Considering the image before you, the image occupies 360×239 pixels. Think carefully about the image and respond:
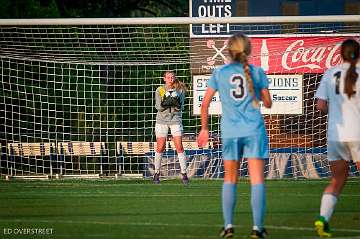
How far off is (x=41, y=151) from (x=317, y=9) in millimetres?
6629

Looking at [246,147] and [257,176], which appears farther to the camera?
[246,147]

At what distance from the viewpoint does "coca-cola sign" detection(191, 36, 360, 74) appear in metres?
24.3

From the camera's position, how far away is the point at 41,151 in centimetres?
2395

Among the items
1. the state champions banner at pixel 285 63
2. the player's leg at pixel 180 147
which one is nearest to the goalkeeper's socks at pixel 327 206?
the player's leg at pixel 180 147

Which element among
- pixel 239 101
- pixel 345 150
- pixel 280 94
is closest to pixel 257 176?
pixel 239 101

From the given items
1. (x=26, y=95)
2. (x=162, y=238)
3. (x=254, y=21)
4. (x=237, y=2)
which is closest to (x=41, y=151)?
(x=26, y=95)

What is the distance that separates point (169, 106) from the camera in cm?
2139

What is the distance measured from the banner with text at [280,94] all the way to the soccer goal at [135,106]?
2 cm

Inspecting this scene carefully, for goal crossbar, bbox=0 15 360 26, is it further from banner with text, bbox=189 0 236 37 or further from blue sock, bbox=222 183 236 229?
banner with text, bbox=189 0 236 37

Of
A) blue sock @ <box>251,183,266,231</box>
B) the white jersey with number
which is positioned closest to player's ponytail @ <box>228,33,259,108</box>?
blue sock @ <box>251,183,266,231</box>

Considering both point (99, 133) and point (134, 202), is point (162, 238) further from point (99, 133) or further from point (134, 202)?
point (99, 133)

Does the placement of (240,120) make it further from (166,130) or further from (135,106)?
(135,106)

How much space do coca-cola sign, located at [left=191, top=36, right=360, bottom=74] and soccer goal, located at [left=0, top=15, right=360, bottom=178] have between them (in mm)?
19

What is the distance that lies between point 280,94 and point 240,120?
44.3ft
